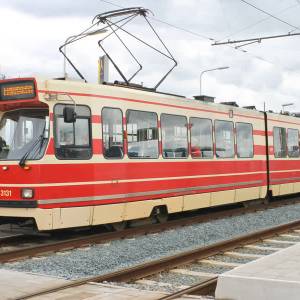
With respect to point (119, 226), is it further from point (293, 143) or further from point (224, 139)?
point (293, 143)

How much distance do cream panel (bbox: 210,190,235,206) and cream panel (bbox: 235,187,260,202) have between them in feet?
1.01

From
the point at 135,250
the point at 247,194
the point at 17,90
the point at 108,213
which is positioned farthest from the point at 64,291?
the point at 247,194

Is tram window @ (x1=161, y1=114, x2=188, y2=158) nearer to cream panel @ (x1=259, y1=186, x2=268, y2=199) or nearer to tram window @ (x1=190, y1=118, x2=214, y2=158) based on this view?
tram window @ (x1=190, y1=118, x2=214, y2=158)

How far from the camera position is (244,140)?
1720 centimetres

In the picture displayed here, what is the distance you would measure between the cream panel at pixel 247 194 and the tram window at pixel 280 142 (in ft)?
Answer: 6.68

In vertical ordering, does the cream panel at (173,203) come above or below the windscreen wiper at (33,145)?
below

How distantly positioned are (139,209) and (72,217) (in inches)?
80.1

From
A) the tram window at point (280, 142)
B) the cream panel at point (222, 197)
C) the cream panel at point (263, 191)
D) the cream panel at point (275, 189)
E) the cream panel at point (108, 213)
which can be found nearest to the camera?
the cream panel at point (108, 213)

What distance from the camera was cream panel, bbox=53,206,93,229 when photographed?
10688 mm

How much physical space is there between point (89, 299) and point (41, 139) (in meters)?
4.99

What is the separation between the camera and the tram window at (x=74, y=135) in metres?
10.9

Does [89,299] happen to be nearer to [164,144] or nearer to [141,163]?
[141,163]

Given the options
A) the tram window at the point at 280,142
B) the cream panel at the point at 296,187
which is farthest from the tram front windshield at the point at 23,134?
the cream panel at the point at 296,187

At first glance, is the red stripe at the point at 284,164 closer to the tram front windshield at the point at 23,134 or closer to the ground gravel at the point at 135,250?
the ground gravel at the point at 135,250
